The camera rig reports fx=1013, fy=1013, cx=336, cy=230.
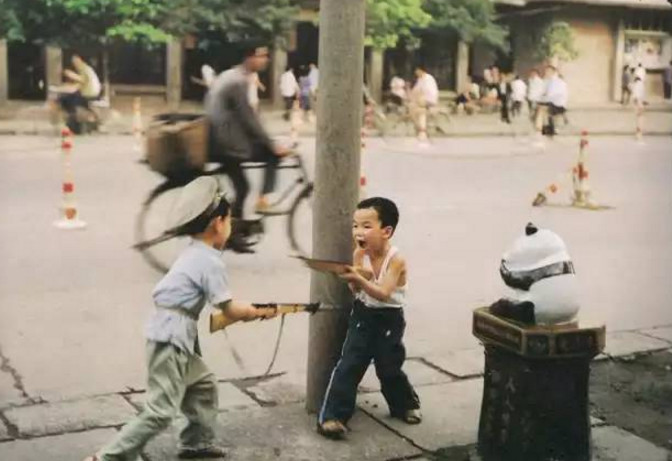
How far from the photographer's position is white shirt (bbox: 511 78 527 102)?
25469mm

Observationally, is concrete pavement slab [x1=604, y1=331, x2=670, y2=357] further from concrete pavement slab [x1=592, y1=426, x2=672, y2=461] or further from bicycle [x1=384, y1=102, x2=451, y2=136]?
bicycle [x1=384, y1=102, x2=451, y2=136]

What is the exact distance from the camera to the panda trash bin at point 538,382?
4.05 meters

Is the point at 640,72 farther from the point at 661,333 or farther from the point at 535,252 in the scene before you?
the point at 535,252

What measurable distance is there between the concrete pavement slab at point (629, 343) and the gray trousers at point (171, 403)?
9.70 ft

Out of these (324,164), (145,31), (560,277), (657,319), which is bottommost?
(657,319)

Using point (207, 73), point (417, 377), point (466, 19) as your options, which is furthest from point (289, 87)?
point (417, 377)

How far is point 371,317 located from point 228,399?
1003 mm

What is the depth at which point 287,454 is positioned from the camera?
4.32 m

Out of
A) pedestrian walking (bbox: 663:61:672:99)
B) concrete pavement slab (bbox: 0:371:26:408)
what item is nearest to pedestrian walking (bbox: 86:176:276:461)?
concrete pavement slab (bbox: 0:371:26:408)

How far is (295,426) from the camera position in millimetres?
4676

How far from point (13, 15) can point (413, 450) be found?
660 inches

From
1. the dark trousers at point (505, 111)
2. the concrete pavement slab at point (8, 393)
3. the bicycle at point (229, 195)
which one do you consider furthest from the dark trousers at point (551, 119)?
the concrete pavement slab at point (8, 393)

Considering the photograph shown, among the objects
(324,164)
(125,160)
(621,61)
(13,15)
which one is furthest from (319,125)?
(621,61)

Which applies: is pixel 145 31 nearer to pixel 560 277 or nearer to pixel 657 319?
pixel 657 319
